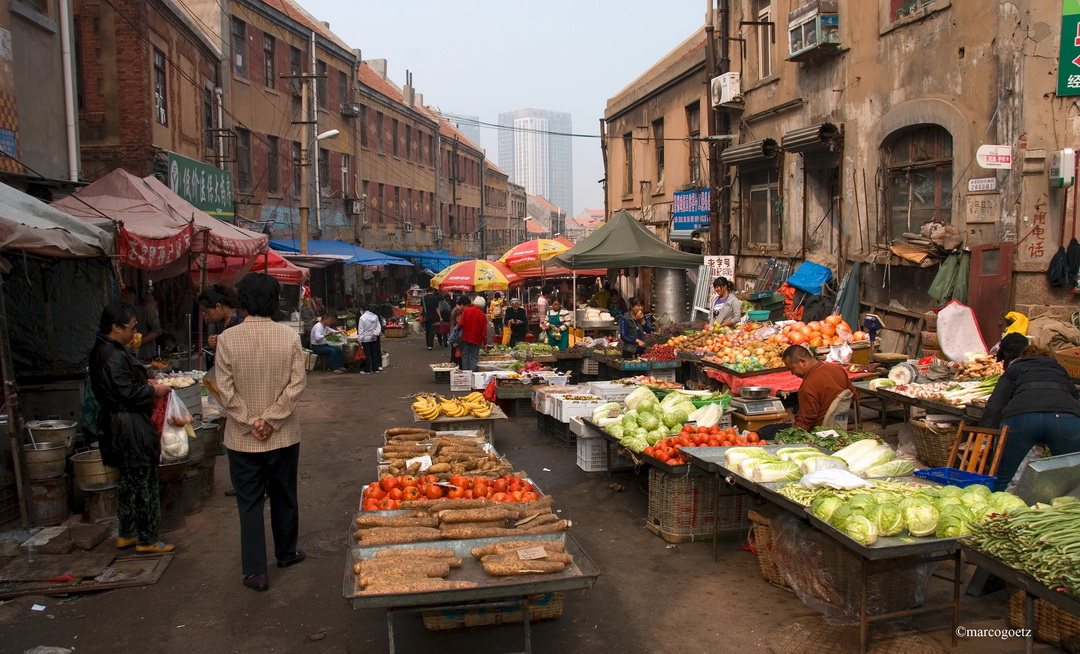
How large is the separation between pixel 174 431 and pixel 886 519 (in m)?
5.74

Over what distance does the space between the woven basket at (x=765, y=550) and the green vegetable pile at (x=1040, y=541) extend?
175cm

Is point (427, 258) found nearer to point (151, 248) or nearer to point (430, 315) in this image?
point (430, 315)

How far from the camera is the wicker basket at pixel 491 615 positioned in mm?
5266

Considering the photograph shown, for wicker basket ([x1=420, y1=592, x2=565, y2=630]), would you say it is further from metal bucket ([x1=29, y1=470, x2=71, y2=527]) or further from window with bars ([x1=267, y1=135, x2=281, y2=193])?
window with bars ([x1=267, y1=135, x2=281, y2=193])

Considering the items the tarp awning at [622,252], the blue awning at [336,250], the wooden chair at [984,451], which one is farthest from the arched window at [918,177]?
the blue awning at [336,250]

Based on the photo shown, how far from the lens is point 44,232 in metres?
7.28

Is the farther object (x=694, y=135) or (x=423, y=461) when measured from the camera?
(x=694, y=135)

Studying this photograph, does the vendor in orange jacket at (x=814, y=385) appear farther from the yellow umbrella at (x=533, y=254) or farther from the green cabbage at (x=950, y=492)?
the yellow umbrella at (x=533, y=254)

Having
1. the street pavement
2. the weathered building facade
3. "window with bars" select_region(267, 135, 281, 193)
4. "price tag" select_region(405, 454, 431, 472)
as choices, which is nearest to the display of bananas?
the street pavement

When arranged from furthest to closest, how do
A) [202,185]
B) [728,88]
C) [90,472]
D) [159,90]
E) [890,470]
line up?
[159,90]
[202,185]
[728,88]
[90,472]
[890,470]

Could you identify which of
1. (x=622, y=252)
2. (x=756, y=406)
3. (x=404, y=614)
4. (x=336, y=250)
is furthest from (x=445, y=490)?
(x=336, y=250)

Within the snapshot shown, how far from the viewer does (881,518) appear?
482cm

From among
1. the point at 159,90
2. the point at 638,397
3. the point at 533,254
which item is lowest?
the point at 638,397

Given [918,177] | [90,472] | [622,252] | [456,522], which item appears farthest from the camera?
[622,252]
